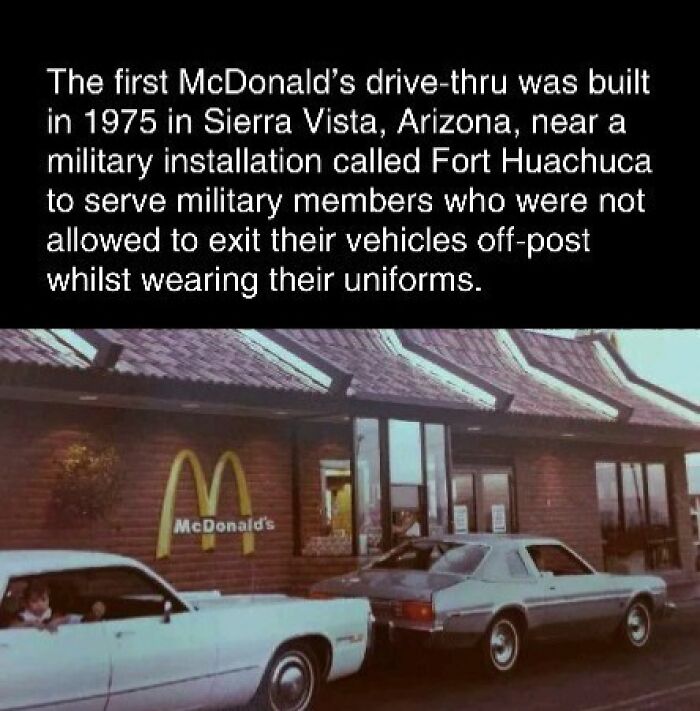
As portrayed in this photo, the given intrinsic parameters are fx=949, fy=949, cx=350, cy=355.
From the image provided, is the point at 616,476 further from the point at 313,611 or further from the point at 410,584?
the point at 313,611

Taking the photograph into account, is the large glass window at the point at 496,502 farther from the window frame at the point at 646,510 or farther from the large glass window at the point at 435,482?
the large glass window at the point at 435,482

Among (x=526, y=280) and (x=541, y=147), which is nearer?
(x=541, y=147)

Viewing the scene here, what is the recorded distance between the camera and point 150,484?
12.9 m

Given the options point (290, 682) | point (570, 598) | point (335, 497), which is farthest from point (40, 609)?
point (335, 497)

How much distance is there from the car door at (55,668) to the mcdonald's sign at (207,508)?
6612 mm

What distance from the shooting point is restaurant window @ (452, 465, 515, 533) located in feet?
59.0

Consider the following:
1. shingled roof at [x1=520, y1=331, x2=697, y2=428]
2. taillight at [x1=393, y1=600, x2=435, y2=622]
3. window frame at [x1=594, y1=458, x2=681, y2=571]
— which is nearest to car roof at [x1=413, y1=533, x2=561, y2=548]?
taillight at [x1=393, y1=600, x2=435, y2=622]

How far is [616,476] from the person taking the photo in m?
21.2

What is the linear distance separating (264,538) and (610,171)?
341 inches

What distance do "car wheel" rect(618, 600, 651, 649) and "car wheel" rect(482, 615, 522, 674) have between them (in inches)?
68.9

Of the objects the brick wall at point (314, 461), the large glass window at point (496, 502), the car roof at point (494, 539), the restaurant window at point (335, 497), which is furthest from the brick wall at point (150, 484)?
the large glass window at point (496, 502)

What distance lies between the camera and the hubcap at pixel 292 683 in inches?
293

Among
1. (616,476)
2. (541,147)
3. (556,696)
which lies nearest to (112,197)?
(541,147)

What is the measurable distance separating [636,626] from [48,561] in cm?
723
